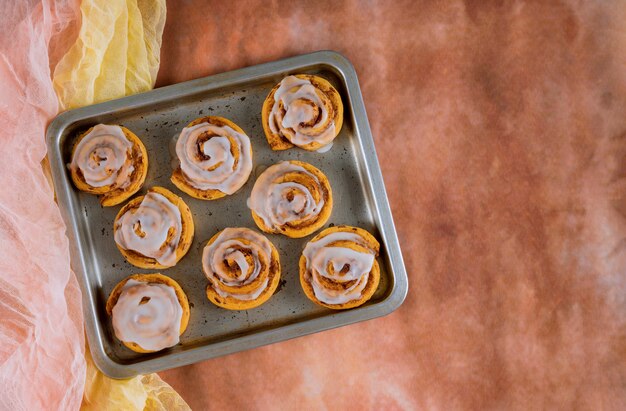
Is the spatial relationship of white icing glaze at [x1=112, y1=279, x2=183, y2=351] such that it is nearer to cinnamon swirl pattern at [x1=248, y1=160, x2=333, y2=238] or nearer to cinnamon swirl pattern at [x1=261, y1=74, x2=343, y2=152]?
cinnamon swirl pattern at [x1=248, y1=160, x2=333, y2=238]

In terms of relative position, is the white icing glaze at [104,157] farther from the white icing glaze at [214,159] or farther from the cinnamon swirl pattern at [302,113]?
the cinnamon swirl pattern at [302,113]

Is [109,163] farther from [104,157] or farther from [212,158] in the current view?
[212,158]

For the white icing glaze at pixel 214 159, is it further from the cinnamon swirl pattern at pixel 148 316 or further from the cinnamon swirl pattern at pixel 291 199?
the cinnamon swirl pattern at pixel 148 316

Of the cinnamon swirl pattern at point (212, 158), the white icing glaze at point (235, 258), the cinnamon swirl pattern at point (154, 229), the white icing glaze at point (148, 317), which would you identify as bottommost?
the white icing glaze at point (148, 317)

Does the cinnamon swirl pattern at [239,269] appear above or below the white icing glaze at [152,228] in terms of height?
below

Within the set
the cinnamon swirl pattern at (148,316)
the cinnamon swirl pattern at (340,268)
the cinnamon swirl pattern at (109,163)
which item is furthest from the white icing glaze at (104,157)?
the cinnamon swirl pattern at (340,268)

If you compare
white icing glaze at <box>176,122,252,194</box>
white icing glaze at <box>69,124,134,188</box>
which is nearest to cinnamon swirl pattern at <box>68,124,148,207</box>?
white icing glaze at <box>69,124,134,188</box>

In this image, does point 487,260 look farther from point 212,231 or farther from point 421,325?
point 212,231
